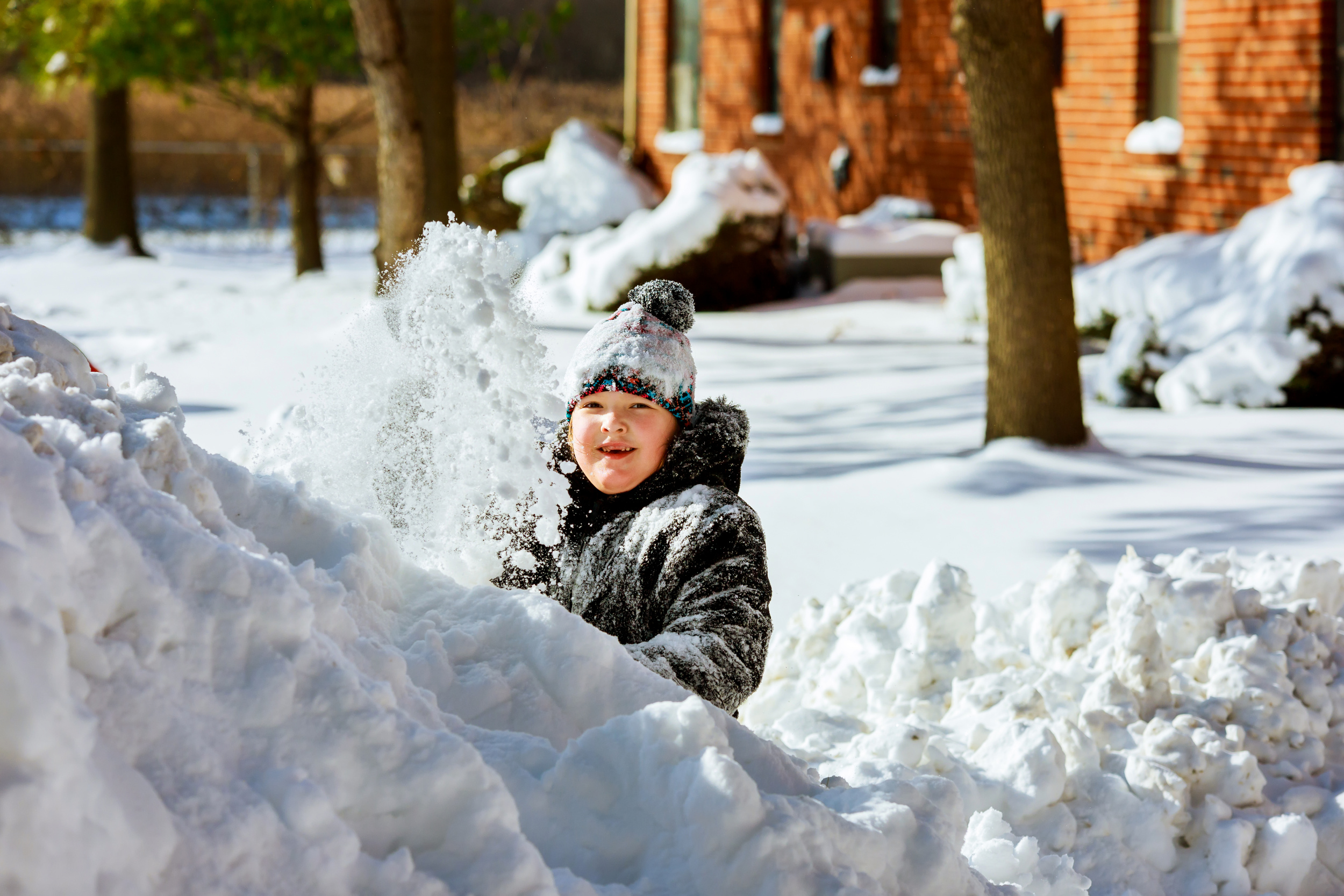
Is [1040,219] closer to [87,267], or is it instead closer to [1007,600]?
[1007,600]

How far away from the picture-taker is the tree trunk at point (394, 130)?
966cm

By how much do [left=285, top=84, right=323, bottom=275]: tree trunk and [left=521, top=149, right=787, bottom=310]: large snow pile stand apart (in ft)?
15.9

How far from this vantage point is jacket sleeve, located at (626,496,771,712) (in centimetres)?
265

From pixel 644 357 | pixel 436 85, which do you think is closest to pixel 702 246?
pixel 436 85

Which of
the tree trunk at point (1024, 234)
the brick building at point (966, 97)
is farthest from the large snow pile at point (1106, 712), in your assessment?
the brick building at point (966, 97)

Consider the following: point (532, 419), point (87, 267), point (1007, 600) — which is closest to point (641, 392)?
point (532, 419)

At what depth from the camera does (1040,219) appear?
7.40 metres

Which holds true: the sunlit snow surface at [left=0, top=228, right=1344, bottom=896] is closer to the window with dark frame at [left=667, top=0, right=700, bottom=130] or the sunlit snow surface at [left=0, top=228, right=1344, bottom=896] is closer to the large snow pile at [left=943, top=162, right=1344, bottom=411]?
the large snow pile at [left=943, top=162, right=1344, bottom=411]

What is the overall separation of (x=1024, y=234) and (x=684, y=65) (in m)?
13.8

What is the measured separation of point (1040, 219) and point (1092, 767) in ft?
14.3

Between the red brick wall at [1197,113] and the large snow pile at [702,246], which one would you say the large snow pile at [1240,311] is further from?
the large snow pile at [702,246]

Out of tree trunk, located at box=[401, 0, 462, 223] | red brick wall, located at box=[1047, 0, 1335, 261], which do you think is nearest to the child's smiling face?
tree trunk, located at box=[401, 0, 462, 223]

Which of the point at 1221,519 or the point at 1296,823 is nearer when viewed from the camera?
the point at 1296,823

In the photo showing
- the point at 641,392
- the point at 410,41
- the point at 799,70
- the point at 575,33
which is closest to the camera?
the point at 641,392
